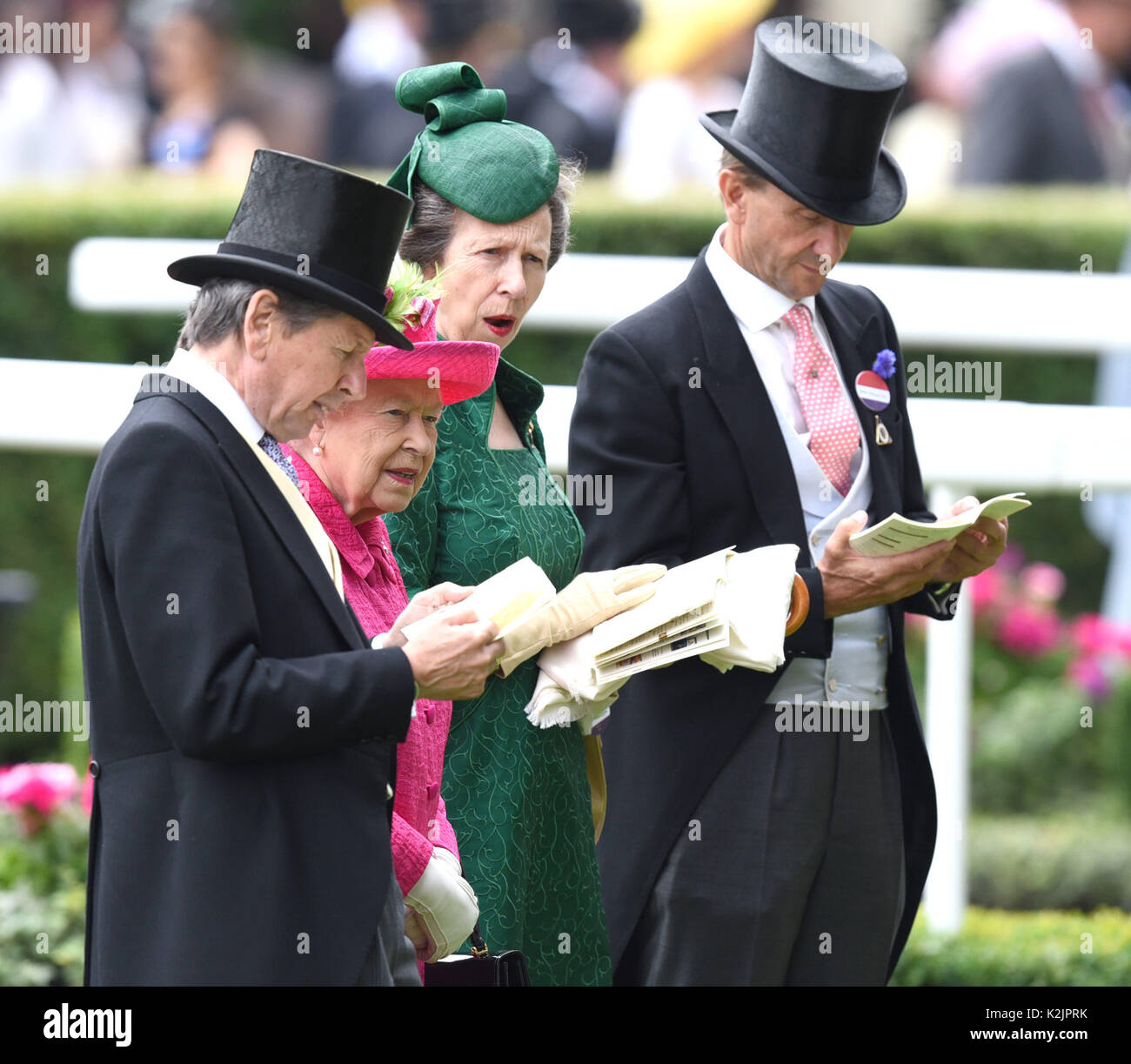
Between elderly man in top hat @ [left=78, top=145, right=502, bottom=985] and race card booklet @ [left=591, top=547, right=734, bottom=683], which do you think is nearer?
elderly man in top hat @ [left=78, top=145, right=502, bottom=985]

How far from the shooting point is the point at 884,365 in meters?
4.20

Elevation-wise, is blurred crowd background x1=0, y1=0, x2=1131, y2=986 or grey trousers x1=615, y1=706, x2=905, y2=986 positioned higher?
blurred crowd background x1=0, y1=0, x2=1131, y2=986

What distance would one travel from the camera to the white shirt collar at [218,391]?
288cm

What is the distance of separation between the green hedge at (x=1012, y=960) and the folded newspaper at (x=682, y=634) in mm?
2092

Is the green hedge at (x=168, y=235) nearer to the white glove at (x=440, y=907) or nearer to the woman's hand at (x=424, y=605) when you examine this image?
the white glove at (x=440, y=907)

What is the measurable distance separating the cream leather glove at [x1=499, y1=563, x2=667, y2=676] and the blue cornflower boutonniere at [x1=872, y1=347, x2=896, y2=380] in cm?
90

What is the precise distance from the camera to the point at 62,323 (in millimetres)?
8469

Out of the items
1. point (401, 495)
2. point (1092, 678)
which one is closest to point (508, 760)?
point (401, 495)

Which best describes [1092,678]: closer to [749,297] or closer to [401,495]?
[749,297]

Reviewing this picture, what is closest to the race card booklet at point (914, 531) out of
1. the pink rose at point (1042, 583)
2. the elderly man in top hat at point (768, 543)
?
the elderly man in top hat at point (768, 543)

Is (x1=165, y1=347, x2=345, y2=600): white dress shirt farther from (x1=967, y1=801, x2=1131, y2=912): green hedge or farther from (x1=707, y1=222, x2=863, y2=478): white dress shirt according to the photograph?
(x1=967, y1=801, x2=1131, y2=912): green hedge

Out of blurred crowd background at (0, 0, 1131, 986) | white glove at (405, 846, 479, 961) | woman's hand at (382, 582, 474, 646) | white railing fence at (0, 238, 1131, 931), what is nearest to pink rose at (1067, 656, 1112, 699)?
blurred crowd background at (0, 0, 1131, 986)

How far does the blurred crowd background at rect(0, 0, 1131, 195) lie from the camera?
33.5 feet
